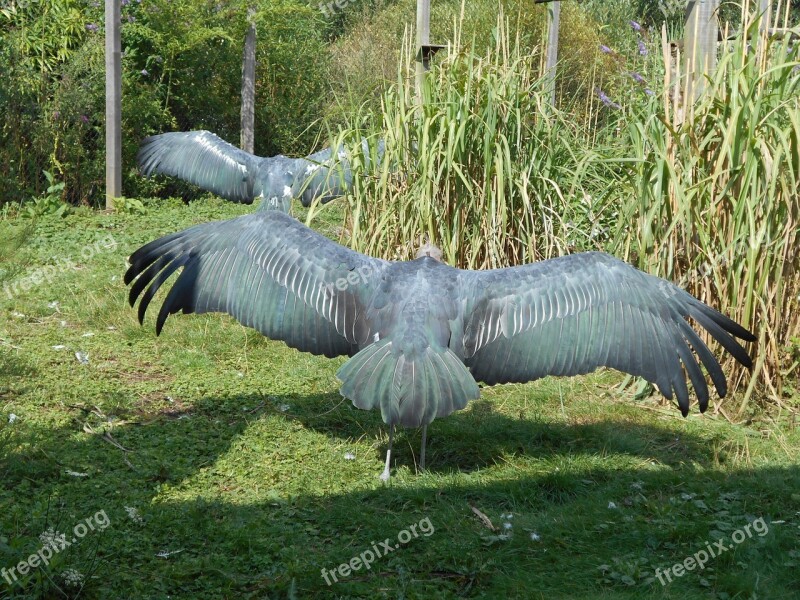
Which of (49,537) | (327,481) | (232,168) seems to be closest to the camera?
(49,537)

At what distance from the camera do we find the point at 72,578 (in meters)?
3.17

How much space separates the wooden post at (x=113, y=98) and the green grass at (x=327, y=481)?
2967 mm

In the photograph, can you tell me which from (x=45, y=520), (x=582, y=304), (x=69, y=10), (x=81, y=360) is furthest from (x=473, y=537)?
(x=69, y=10)

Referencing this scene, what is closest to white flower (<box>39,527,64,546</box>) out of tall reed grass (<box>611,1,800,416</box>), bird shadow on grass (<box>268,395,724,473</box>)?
bird shadow on grass (<box>268,395,724,473</box>)

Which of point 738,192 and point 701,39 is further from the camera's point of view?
point 701,39

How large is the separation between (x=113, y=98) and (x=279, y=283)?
16.6 feet

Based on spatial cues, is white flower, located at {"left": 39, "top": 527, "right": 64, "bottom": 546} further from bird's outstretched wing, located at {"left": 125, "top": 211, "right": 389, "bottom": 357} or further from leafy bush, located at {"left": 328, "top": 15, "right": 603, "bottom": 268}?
leafy bush, located at {"left": 328, "top": 15, "right": 603, "bottom": 268}

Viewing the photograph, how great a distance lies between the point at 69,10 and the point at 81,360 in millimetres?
5157

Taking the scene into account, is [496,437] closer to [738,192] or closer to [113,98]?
[738,192]

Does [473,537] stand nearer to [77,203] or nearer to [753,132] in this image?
A: [753,132]

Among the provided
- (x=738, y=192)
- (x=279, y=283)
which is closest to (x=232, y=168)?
(x=279, y=283)

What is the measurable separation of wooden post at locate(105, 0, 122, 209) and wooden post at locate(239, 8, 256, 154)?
1434mm

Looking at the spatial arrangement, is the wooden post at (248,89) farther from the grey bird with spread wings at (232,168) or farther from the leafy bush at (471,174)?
the leafy bush at (471,174)

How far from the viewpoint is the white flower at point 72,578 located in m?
3.18
